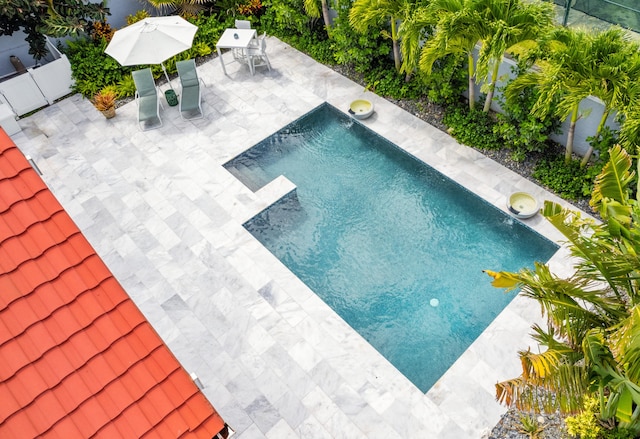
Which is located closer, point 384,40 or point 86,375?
point 86,375

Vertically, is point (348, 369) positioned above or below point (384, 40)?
below

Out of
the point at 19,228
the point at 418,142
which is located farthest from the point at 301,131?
the point at 19,228

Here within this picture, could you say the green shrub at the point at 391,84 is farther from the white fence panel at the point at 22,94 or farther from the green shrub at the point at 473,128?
the white fence panel at the point at 22,94

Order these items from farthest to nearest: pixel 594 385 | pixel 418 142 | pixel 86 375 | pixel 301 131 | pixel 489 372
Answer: pixel 301 131, pixel 418 142, pixel 489 372, pixel 594 385, pixel 86 375

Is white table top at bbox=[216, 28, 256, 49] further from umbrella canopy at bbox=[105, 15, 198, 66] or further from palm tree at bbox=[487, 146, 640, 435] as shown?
palm tree at bbox=[487, 146, 640, 435]

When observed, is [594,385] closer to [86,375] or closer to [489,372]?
[489,372]

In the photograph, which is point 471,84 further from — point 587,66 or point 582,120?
point 587,66
